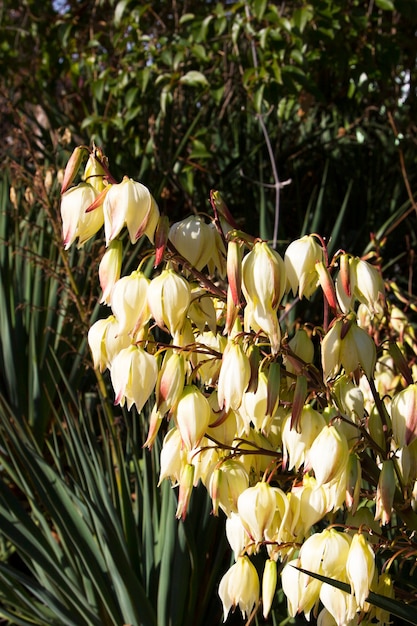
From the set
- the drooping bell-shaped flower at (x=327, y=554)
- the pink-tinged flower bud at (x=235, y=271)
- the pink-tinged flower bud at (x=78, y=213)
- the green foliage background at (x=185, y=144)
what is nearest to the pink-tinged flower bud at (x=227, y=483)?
the drooping bell-shaped flower at (x=327, y=554)

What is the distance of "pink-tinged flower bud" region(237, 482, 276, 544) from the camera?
85 centimetres

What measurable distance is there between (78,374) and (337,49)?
1.51m

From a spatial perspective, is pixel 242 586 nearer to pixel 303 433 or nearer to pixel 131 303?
pixel 303 433

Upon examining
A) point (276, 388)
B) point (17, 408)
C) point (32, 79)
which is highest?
point (276, 388)

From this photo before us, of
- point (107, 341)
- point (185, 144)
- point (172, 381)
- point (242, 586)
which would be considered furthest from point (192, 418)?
point (185, 144)

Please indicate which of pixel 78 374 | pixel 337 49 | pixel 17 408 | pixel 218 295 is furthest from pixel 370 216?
pixel 218 295

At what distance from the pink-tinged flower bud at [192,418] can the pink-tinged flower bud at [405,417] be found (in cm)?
22

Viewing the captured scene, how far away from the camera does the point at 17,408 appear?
2.13 metres

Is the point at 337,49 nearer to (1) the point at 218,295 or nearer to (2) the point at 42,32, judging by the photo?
(2) the point at 42,32

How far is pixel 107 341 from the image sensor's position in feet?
2.93

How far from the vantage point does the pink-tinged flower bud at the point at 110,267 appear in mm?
855

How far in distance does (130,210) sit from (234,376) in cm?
21

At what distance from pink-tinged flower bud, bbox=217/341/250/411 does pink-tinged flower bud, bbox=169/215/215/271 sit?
0.42ft

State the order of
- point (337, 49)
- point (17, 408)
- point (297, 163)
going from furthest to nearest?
point (297, 163), point (337, 49), point (17, 408)
